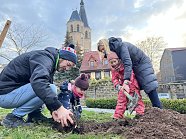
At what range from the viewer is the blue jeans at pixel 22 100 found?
132 inches

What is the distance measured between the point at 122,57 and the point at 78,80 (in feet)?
2.86

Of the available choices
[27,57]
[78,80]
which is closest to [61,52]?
[27,57]

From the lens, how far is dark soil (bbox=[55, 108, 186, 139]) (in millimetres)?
2578

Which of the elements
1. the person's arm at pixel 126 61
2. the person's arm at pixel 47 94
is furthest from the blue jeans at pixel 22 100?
the person's arm at pixel 126 61

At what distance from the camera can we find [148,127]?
2732mm

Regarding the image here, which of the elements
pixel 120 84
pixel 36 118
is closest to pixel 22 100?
pixel 36 118

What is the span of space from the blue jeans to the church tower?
79339 mm

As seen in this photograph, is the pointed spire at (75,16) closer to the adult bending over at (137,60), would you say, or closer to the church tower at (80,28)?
the church tower at (80,28)

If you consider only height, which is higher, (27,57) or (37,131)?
(27,57)

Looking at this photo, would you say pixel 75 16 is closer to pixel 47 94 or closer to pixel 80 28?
pixel 80 28

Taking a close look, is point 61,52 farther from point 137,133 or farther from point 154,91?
point 154,91

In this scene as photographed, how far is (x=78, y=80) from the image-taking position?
188 inches

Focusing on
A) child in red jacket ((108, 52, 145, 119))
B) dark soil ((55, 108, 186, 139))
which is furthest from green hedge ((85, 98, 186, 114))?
dark soil ((55, 108, 186, 139))

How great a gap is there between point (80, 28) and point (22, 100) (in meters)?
83.6
